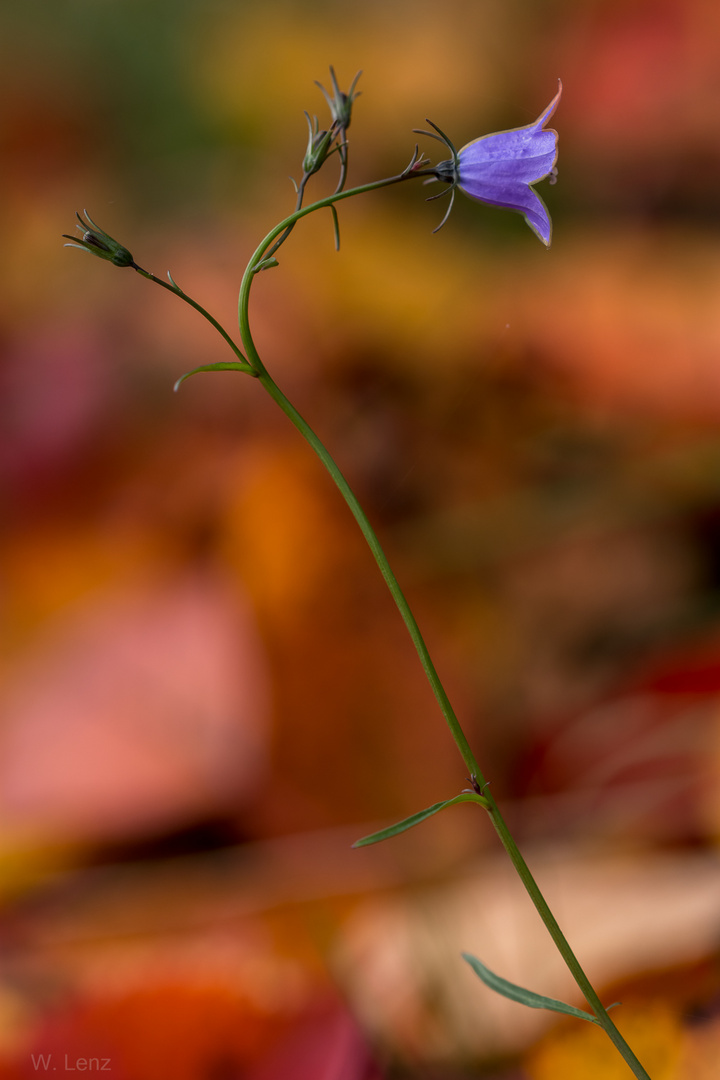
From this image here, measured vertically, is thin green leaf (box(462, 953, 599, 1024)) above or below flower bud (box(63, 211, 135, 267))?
below

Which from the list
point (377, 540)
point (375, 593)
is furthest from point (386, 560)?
point (375, 593)

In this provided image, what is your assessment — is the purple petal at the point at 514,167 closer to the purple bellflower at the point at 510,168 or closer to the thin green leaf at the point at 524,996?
the purple bellflower at the point at 510,168

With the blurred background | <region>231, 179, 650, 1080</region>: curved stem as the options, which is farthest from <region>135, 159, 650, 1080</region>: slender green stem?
the blurred background

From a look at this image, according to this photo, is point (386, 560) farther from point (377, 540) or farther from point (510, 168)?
point (510, 168)

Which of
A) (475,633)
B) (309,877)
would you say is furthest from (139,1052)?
(475,633)

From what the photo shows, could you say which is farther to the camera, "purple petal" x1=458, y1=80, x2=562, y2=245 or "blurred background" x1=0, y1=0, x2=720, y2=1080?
"blurred background" x1=0, y1=0, x2=720, y2=1080

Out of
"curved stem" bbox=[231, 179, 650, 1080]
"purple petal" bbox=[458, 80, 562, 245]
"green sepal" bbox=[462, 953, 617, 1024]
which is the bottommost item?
"green sepal" bbox=[462, 953, 617, 1024]

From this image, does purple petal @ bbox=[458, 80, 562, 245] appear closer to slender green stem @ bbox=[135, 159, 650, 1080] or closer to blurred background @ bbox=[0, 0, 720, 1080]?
slender green stem @ bbox=[135, 159, 650, 1080]
